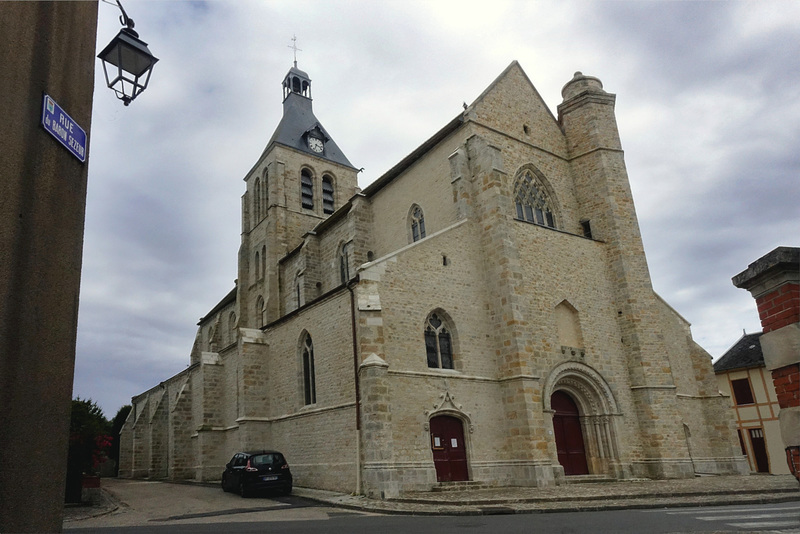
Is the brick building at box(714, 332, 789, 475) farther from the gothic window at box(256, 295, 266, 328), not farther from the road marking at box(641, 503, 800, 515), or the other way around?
the gothic window at box(256, 295, 266, 328)

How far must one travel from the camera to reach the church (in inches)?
582

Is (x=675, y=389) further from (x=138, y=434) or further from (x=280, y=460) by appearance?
(x=138, y=434)

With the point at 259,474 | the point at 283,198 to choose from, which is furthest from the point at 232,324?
the point at 259,474

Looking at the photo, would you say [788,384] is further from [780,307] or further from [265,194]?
[265,194]

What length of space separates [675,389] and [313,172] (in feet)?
69.5

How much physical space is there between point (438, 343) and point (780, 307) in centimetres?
1177

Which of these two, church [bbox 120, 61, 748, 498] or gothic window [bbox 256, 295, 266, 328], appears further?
gothic window [bbox 256, 295, 266, 328]

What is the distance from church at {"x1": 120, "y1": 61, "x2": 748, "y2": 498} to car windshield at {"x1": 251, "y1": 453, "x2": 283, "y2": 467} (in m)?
1.29

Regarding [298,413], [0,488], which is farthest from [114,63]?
[298,413]

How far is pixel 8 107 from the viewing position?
13.1ft

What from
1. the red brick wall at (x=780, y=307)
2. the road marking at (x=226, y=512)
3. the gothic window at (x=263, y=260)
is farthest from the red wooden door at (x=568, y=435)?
the gothic window at (x=263, y=260)

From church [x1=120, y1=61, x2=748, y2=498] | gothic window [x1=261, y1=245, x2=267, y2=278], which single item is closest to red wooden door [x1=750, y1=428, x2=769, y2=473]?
church [x1=120, y1=61, x2=748, y2=498]

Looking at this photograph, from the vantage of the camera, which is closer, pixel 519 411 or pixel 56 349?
pixel 56 349

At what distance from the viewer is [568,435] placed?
56.2 feet
